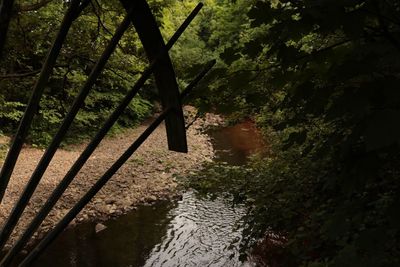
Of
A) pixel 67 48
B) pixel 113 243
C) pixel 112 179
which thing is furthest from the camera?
pixel 112 179

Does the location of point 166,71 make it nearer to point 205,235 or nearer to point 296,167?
point 296,167

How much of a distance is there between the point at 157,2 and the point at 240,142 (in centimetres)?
1136

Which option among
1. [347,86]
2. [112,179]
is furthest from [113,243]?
[347,86]

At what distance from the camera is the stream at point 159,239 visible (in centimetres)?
750

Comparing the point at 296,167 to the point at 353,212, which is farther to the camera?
the point at 296,167

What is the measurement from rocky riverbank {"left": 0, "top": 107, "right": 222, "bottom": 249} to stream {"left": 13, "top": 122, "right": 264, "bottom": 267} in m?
0.68

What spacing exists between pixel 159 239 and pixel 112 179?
181 inches

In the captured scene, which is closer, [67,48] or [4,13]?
[4,13]

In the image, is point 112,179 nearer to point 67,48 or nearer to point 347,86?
point 67,48

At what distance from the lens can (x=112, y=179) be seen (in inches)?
489

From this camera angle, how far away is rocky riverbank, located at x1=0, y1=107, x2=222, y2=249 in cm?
984

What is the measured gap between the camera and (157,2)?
5.59 metres

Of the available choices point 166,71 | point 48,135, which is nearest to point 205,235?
point 166,71

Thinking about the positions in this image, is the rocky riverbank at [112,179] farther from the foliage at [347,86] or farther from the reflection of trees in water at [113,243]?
the foliage at [347,86]
